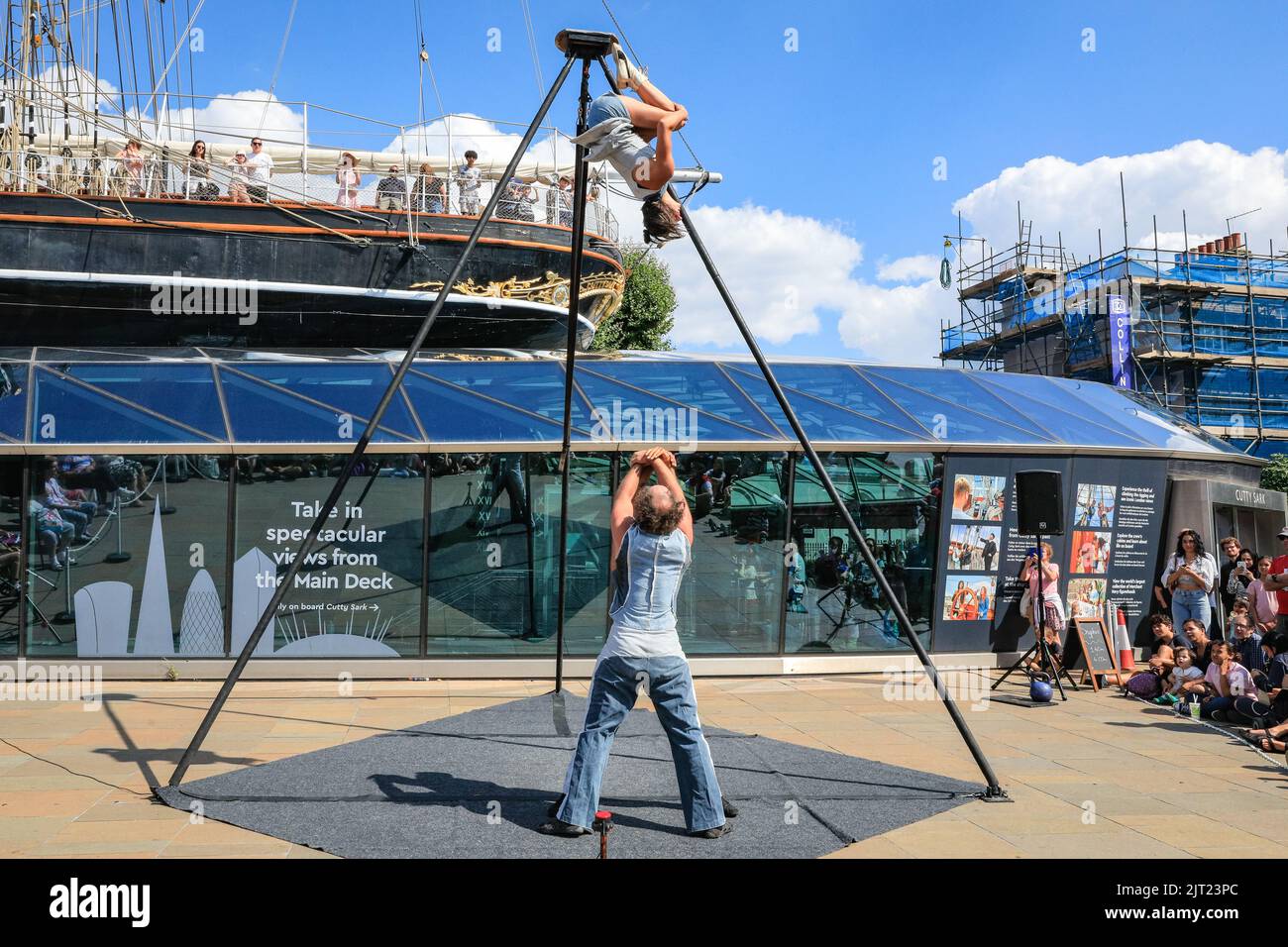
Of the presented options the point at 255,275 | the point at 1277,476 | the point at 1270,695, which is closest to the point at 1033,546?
the point at 1270,695

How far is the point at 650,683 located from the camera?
17.4 ft

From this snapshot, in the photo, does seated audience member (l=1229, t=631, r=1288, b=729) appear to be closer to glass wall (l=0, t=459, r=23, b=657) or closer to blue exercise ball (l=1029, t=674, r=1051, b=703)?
blue exercise ball (l=1029, t=674, r=1051, b=703)

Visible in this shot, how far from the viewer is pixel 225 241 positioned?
1408cm

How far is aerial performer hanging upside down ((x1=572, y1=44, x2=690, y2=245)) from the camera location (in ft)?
17.7

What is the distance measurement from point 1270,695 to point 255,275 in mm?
13305

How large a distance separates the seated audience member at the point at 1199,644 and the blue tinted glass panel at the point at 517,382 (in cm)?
695

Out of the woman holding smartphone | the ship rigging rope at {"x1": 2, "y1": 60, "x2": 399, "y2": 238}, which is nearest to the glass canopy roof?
the woman holding smartphone

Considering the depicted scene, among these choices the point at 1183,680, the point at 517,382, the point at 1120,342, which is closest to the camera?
the point at 1183,680

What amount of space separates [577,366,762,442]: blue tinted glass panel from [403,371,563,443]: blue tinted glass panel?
65 cm

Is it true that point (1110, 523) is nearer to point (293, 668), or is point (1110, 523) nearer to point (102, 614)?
point (293, 668)

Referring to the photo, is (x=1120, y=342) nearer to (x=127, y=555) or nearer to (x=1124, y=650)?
(x=1124, y=650)

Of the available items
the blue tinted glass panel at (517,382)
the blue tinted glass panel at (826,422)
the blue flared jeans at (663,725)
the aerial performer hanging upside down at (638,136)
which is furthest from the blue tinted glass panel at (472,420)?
the blue flared jeans at (663,725)

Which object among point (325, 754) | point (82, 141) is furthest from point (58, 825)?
point (82, 141)

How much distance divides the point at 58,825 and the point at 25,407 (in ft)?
23.1
